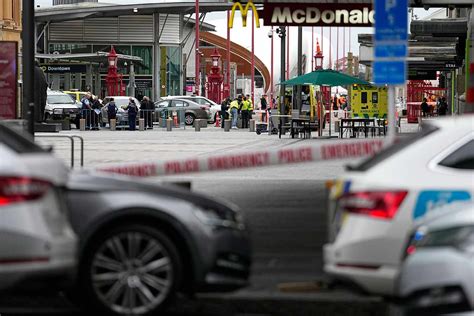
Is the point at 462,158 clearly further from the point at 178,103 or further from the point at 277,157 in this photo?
the point at 178,103

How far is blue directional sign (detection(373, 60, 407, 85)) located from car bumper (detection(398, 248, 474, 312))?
786cm

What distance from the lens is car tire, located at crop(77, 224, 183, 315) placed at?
9.41m

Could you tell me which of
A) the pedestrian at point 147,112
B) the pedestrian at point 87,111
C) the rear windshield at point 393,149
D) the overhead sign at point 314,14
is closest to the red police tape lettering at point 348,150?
the rear windshield at point 393,149

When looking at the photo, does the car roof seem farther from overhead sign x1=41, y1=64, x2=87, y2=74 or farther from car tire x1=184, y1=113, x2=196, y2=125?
overhead sign x1=41, y1=64, x2=87, y2=74

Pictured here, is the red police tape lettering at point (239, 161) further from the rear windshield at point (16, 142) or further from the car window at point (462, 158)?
the car window at point (462, 158)

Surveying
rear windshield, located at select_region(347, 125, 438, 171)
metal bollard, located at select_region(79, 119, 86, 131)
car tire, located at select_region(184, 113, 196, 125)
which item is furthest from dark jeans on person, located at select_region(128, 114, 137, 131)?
rear windshield, located at select_region(347, 125, 438, 171)

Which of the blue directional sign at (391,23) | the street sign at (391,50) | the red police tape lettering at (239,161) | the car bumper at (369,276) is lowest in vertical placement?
the car bumper at (369,276)

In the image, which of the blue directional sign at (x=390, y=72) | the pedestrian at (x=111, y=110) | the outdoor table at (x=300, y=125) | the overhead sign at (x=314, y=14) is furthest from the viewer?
the pedestrian at (x=111, y=110)

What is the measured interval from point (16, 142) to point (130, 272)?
151 cm

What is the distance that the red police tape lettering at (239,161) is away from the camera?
12.0m

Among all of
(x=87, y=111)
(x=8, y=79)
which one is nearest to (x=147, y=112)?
(x=87, y=111)

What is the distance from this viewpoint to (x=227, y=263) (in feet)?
31.5

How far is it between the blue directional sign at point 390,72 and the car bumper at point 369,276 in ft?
16.9

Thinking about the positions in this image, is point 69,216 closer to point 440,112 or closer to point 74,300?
point 74,300
